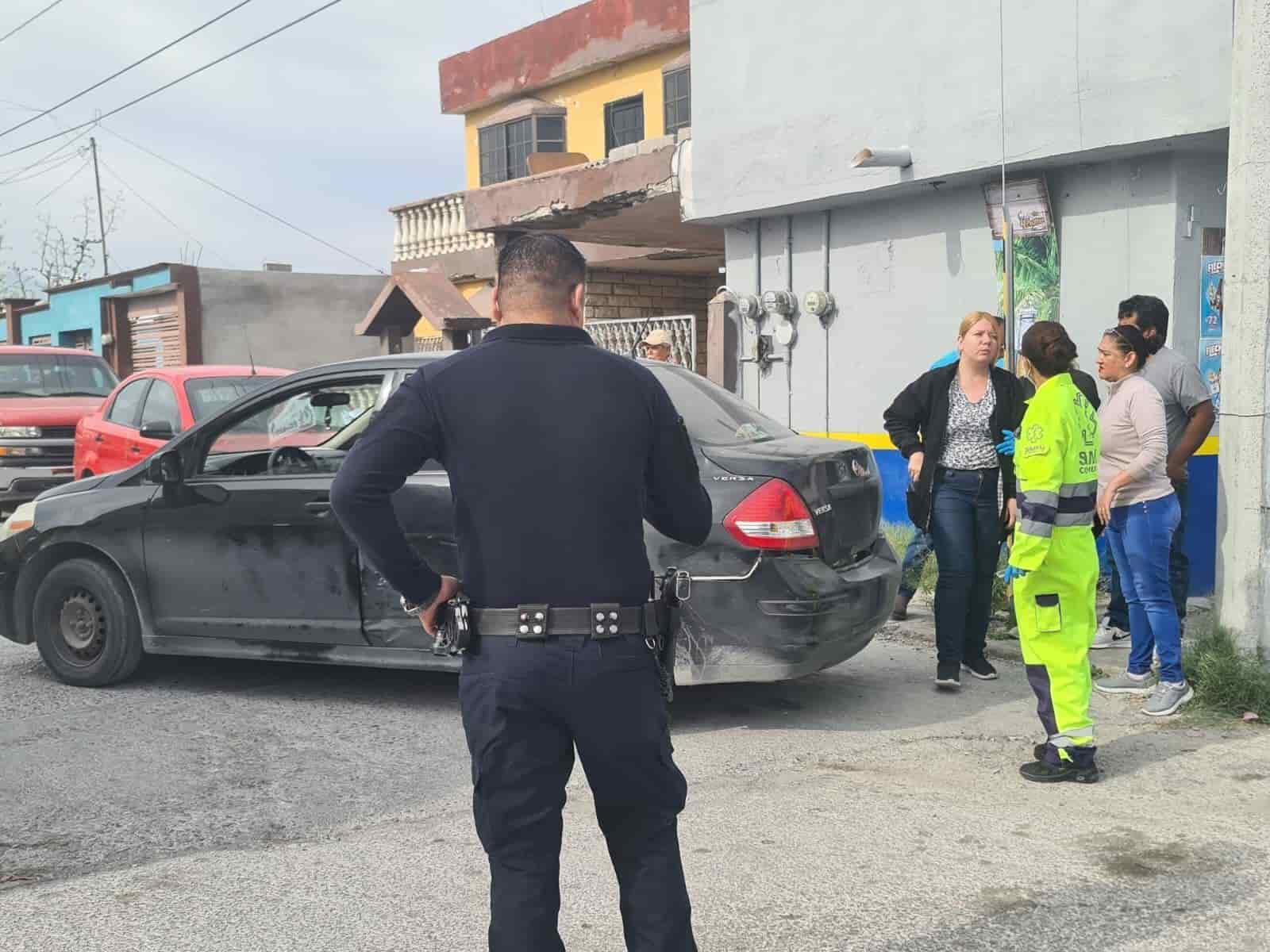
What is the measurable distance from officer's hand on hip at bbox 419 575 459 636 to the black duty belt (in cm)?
19

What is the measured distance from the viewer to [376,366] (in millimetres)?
5922

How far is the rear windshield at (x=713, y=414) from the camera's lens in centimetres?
557

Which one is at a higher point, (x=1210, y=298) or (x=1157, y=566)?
(x=1210, y=298)

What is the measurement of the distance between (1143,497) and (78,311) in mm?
27955

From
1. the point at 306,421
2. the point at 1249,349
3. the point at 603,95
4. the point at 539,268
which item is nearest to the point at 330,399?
the point at 306,421

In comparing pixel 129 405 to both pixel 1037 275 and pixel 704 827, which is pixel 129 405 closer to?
pixel 1037 275

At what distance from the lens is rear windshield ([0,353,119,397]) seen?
14070mm

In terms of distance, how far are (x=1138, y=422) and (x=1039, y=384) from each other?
93 cm

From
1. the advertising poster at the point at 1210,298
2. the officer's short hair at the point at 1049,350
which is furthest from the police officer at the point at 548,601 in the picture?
the advertising poster at the point at 1210,298

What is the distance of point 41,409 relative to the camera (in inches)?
525

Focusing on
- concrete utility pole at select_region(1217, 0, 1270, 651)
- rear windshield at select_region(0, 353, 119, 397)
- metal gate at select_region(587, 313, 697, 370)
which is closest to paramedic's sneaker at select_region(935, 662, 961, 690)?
concrete utility pole at select_region(1217, 0, 1270, 651)

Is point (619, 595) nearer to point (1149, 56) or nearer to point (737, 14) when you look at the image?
point (1149, 56)

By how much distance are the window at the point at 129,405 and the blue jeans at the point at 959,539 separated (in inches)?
284

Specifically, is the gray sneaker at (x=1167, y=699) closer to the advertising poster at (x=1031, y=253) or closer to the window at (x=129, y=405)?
the advertising poster at (x=1031, y=253)
